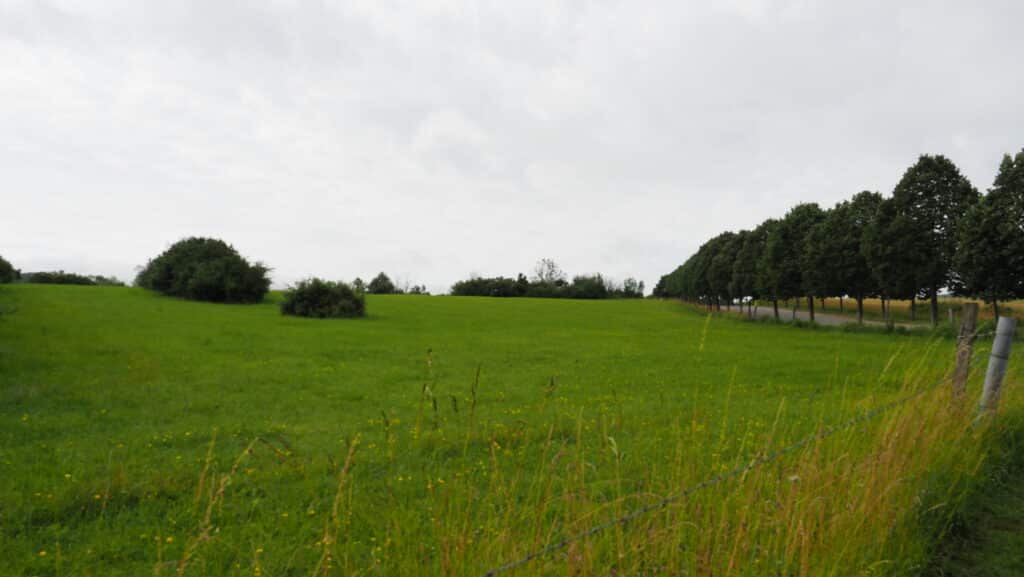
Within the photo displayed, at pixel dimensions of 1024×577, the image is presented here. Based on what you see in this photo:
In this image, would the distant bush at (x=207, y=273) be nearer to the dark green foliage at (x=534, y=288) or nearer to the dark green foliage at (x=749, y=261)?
the dark green foliage at (x=749, y=261)

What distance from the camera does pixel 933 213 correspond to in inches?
1300

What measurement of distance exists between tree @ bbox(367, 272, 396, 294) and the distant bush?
58.7 m

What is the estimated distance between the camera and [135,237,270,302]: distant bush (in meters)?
52.2

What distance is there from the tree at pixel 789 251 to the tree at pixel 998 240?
49.1ft

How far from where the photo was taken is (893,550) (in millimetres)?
3697

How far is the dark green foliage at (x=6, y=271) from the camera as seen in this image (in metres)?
61.2

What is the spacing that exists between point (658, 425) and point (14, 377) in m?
16.0

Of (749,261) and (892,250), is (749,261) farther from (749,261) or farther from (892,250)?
(892,250)

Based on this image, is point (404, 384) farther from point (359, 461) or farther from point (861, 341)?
point (861, 341)

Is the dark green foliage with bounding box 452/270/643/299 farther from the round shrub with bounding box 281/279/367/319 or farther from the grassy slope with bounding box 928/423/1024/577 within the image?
the grassy slope with bounding box 928/423/1024/577

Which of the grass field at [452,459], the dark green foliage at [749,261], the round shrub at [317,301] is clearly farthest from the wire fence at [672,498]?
the dark green foliage at [749,261]

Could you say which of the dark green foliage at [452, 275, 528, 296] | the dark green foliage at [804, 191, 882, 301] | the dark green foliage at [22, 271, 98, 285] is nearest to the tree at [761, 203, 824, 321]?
the dark green foliage at [804, 191, 882, 301]

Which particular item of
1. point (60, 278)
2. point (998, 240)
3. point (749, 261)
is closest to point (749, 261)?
point (749, 261)

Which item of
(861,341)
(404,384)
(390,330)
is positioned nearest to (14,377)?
(404,384)
